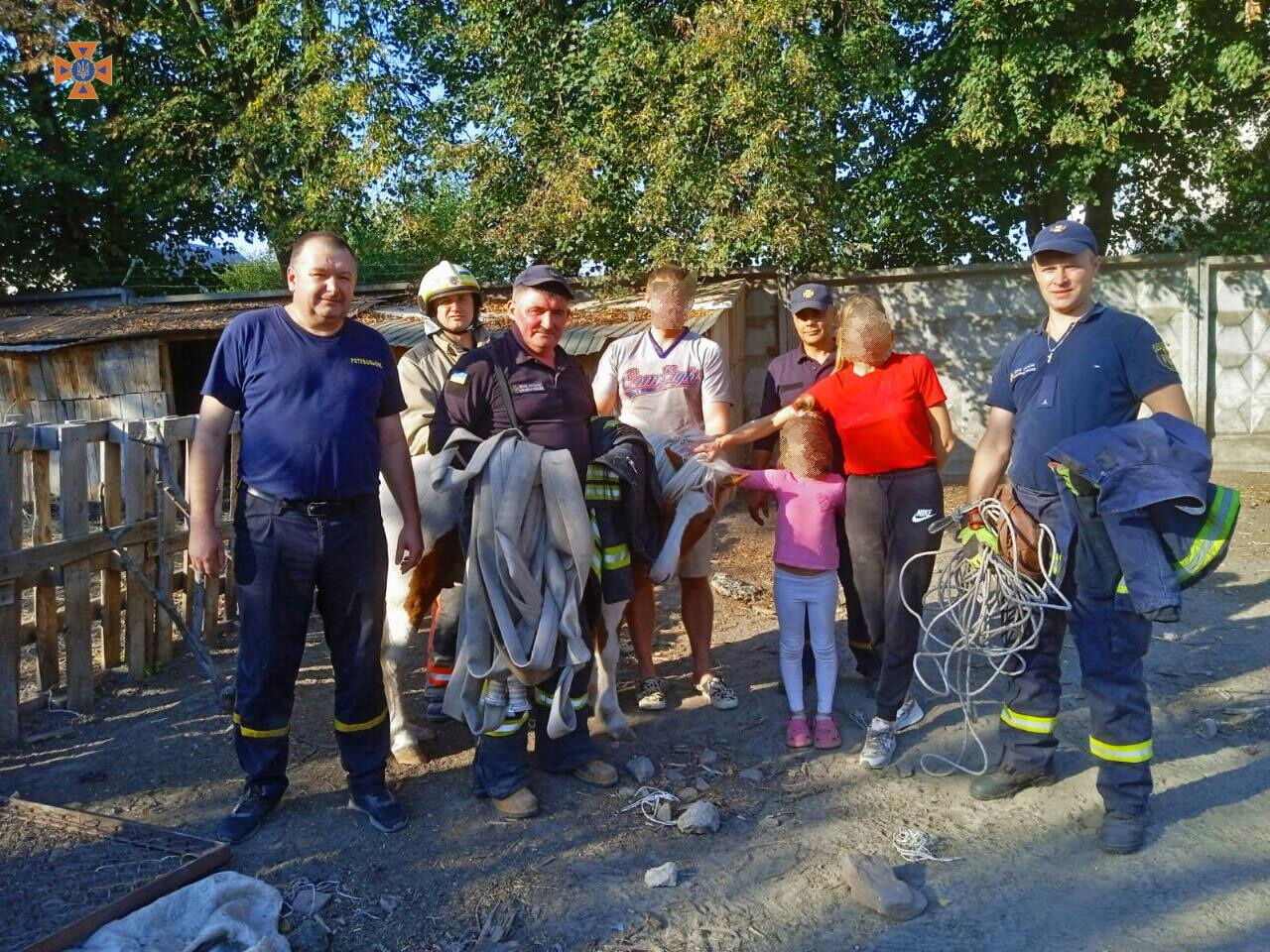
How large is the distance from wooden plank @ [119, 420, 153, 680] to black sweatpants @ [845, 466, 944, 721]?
3.62 meters

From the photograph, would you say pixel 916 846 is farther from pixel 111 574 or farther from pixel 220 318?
pixel 220 318

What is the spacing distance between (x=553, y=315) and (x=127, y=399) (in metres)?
8.60

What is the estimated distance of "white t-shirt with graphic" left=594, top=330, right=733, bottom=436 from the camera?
450 centimetres

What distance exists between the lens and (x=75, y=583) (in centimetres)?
466

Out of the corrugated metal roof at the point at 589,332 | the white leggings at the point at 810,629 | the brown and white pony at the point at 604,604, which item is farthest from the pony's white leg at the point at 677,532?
the corrugated metal roof at the point at 589,332

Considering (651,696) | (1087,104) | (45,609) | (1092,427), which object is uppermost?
(1087,104)

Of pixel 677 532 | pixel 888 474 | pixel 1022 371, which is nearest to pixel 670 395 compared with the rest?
pixel 677 532

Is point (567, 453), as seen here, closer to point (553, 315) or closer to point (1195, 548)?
point (553, 315)

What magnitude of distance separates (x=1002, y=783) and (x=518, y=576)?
1.99 metres

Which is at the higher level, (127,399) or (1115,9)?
(1115,9)

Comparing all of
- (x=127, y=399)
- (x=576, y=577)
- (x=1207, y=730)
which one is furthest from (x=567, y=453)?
(x=127, y=399)

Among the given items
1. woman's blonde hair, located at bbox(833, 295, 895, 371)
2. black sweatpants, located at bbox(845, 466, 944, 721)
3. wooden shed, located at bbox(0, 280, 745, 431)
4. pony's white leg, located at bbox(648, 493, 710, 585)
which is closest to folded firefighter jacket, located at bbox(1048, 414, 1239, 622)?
black sweatpants, located at bbox(845, 466, 944, 721)

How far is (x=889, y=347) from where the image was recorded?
161 inches

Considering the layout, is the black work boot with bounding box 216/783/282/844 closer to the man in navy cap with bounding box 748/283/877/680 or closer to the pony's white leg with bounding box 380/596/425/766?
the pony's white leg with bounding box 380/596/425/766
